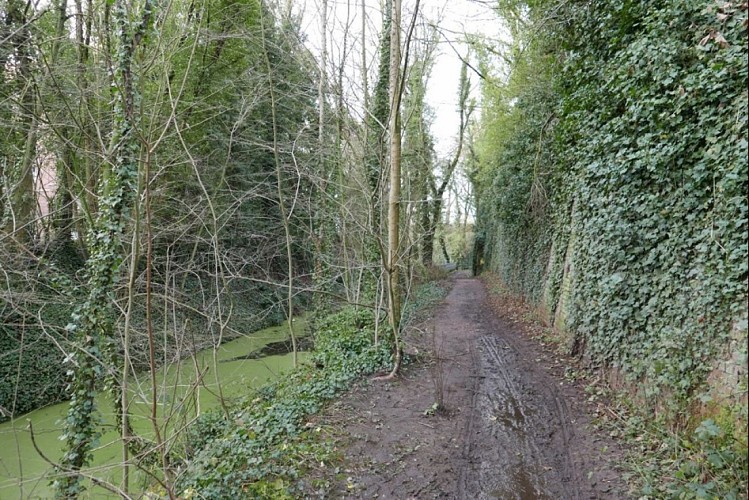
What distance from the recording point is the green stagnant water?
3.89 meters

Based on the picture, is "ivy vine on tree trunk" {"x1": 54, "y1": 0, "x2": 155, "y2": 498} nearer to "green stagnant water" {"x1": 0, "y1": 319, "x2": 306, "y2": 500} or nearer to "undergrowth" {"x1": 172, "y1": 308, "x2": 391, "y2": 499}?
Result: "green stagnant water" {"x1": 0, "y1": 319, "x2": 306, "y2": 500}

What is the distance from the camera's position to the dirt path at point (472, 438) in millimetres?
3619

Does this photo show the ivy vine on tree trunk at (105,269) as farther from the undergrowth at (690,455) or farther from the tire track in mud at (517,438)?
the undergrowth at (690,455)

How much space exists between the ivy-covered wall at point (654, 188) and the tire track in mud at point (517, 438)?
97 centimetres

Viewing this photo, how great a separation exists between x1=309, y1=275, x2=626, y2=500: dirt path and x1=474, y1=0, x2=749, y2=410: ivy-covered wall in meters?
0.89

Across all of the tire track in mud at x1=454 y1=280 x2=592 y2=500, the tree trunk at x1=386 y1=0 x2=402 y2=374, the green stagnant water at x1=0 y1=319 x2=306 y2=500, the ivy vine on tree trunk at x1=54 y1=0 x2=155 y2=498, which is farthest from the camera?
the tree trunk at x1=386 y1=0 x2=402 y2=374

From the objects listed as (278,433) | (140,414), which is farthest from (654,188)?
(140,414)

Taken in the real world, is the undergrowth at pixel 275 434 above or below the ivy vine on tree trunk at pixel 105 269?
below

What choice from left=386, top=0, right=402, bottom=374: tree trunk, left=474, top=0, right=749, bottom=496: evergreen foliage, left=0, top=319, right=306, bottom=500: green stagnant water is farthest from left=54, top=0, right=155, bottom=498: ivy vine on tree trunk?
left=474, top=0, right=749, bottom=496: evergreen foliage

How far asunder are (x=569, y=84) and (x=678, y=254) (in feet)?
14.8

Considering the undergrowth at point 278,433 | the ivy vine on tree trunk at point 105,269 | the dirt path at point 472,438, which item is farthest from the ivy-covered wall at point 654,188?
the ivy vine on tree trunk at point 105,269

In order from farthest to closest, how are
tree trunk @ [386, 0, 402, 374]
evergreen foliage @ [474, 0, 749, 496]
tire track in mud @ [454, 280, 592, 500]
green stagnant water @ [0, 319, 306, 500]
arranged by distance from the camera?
tree trunk @ [386, 0, 402, 374] < green stagnant water @ [0, 319, 306, 500] < tire track in mud @ [454, 280, 592, 500] < evergreen foliage @ [474, 0, 749, 496]

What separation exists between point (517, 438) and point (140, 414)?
19.2 feet

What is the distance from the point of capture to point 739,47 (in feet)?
10.9
